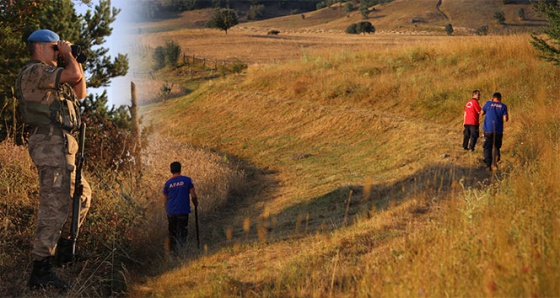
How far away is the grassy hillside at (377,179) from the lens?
447 cm

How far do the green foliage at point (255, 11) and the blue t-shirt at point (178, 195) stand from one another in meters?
107

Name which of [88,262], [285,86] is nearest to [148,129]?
[88,262]

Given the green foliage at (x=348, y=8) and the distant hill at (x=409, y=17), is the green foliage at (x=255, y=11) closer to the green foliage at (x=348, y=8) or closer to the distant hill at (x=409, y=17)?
the distant hill at (x=409, y=17)

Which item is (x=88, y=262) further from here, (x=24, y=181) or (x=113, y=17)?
(x=113, y=17)

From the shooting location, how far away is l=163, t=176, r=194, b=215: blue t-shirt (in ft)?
29.8

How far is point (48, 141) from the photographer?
598 cm

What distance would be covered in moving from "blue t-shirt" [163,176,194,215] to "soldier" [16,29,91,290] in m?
3.00

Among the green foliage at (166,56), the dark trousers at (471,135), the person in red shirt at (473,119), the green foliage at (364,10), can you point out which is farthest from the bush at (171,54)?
the green foliage at (364,10)

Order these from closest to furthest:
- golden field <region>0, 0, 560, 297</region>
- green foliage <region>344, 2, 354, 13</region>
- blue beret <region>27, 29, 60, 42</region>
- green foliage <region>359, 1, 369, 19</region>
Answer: golden field <region>0, 0, 560, 297</region> → blue beret <region>27, 29, 60, 42</region> → green foliage <region>359, 1, 369, 19</region> → green foliage <region>344, 2, 354, 13</region>

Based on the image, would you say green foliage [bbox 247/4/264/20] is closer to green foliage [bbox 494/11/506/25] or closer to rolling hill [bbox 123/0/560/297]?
green foliage [bbox 494/11/506/25]

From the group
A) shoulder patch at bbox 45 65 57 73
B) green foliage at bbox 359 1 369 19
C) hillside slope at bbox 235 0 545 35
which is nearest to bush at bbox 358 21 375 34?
hillside slope at bbox 235 0 545 35

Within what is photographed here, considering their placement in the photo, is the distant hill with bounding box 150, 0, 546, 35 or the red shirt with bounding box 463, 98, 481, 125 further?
the distant hill with bounding box 150, 0, 546, 35

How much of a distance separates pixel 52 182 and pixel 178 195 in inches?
128

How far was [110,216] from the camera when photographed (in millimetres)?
7750
